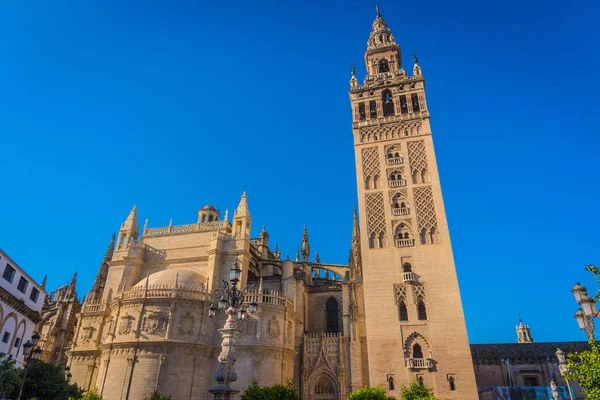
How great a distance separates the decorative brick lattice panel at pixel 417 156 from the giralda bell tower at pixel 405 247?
0.27ft

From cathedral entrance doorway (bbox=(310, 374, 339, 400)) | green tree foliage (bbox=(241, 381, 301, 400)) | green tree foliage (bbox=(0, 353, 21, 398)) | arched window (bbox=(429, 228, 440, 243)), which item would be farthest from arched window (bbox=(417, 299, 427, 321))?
green tree foliage (bbox=(0, 353, 21, 398))

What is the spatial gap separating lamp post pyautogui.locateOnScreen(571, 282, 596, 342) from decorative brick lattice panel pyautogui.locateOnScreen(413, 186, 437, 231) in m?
19.9

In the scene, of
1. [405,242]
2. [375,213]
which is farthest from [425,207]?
[375,213]

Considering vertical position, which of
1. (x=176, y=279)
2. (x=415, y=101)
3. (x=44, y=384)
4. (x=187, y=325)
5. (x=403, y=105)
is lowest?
(x=44, y=384)

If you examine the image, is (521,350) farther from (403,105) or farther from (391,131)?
(403,105)

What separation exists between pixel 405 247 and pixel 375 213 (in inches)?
151

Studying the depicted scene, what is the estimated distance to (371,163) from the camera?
119ft

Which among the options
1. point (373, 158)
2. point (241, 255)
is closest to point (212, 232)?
point (241, 255)

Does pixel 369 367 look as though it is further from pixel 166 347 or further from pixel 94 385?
pixel 94 385

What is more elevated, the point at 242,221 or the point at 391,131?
the point at 391,131

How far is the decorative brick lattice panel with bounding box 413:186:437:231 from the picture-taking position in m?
32.4

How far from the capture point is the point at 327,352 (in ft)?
105

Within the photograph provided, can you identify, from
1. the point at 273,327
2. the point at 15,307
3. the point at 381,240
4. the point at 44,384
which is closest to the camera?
the point at 44,384

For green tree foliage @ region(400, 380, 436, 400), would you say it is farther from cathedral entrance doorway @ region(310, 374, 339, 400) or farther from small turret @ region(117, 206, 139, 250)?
small turret @ region(117, 206, 139, 250)
